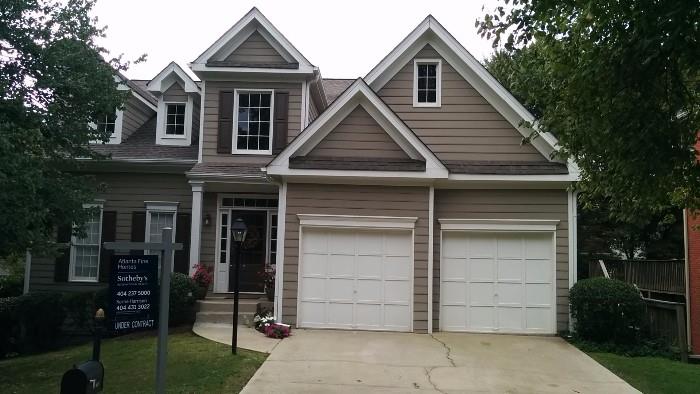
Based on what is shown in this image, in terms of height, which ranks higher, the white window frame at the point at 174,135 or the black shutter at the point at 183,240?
the white window frame at the point at 174,135

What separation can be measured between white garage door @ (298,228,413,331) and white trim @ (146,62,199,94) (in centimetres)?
600

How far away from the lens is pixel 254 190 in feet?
49.7

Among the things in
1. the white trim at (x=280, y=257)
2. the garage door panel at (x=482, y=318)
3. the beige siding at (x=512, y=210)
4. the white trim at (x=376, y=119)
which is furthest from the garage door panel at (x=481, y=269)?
the white trim at (x=280, y=257)

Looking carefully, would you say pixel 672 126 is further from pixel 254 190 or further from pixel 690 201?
pixel 254 190

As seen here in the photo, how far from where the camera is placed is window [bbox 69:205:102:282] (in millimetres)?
15648

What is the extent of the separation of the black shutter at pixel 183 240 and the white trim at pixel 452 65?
6.23m

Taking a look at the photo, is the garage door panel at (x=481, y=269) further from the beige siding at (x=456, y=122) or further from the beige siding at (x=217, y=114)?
the beige siding at (x=217, y=114)

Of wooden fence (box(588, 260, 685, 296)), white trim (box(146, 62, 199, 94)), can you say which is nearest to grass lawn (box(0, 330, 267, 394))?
white trim (box(146, 62, 199, 94))

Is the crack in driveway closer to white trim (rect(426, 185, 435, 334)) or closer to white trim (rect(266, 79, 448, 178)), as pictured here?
white trim (rect(426, 185, 435, 334))

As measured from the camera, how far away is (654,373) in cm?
Result: 984

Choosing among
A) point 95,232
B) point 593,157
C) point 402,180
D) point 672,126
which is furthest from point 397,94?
point 95,232

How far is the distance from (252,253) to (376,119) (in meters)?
5.12

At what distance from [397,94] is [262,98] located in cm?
384

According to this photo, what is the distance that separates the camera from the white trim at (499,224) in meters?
12.8
